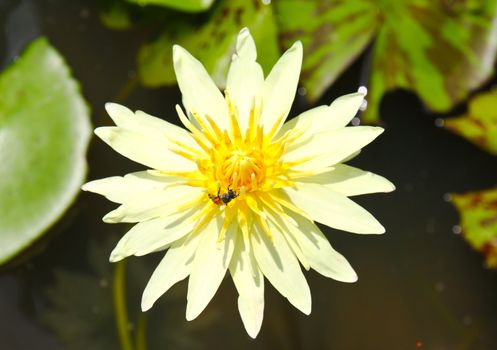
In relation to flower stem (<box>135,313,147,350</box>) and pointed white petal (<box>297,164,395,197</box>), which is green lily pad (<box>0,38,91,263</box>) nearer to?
flower stem (<box>135,313,147,350</box>)

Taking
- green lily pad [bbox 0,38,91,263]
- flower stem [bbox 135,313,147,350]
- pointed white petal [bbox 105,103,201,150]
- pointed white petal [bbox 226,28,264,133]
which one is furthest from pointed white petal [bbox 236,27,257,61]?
flower stem [bbox 135,313,147,350]

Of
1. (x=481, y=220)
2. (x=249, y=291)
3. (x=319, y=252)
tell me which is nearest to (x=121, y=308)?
(x=249, y=291)

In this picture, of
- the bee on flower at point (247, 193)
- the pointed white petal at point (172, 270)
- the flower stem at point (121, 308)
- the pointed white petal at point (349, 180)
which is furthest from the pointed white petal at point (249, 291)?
the flower stem at point (121, 308)

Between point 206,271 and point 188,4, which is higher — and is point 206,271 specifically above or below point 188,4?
below

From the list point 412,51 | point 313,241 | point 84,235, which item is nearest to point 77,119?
point 84,235

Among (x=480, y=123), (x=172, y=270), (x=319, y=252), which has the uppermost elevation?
(x=172, y=270)

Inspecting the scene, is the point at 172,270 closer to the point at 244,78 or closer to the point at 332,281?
the point at 244,78
